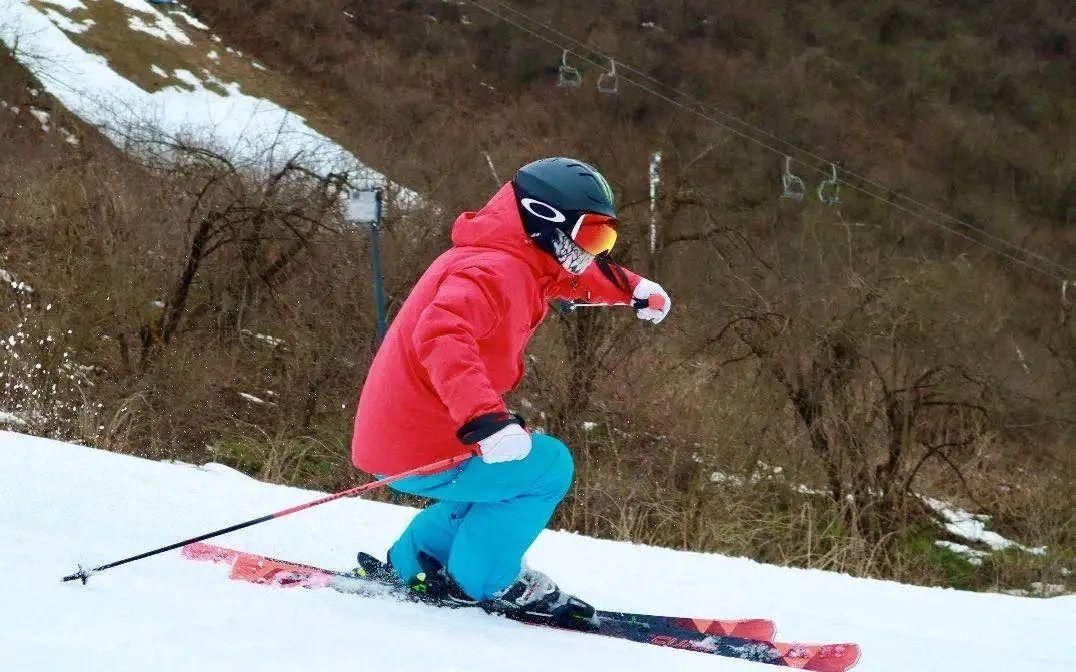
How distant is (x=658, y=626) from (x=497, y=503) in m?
0.65

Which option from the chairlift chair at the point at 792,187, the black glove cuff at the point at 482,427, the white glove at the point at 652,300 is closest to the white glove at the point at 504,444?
the black glove cuff at the point at 482,427

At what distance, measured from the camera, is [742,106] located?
115 feet

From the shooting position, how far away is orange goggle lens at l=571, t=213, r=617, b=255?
2758mm

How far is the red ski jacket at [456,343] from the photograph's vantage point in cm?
242

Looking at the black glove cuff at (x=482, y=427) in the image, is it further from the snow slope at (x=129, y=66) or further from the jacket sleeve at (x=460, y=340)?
the snow slope at (x=129, y=66)

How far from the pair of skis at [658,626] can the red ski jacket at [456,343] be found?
0.39 meters

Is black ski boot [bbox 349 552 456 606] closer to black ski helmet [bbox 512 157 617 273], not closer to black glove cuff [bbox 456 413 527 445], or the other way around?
black glove cuff [bbox 456 413 527 445]

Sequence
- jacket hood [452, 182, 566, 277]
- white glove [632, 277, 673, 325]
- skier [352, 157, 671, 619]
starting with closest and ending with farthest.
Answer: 1. skier [352, 157, 671, 619]
2. jacket hood [452, 182, 566, 277]
3. white glove [632, 277, 673, 325]

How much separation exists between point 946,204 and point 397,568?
33.8 meters

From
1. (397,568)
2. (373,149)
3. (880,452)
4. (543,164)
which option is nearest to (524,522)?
(397,568)

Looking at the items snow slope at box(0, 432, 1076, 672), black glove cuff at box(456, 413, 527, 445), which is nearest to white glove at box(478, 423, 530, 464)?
black glove cuff at box(456, 413, 527, 445)

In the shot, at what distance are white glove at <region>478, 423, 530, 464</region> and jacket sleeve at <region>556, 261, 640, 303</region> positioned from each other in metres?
0.76

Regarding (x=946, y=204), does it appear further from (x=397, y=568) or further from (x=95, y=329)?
(x=397, y=568)

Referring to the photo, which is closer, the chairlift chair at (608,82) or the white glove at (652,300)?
the white glove at (652,300)
